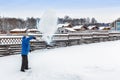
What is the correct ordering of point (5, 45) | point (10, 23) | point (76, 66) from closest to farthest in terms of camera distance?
point (76, 66) → point (5, 45) → point (10, 23)

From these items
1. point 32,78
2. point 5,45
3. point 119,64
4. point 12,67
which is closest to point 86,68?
point 119,64

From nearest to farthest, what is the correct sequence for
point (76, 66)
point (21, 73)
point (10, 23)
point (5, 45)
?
point (21, 73) < point (76, 66) < point (5, 45) < point (10, 23)

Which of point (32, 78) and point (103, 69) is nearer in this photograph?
point (32, 78)

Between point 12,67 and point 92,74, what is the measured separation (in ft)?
14.1

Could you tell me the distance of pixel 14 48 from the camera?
20.2 metres

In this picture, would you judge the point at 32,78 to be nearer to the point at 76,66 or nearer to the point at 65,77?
the point at 65,77

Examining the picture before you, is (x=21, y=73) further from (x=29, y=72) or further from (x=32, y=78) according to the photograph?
(x=32, y=78)

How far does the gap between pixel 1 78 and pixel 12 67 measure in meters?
2.48

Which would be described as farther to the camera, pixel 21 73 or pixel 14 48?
pixel 14 48

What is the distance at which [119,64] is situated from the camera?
1270 centimetres

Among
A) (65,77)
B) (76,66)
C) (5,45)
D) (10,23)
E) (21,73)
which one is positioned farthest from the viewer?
(10,23)

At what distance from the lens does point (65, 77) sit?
9.90 metres

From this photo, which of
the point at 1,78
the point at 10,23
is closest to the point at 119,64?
the point at 1,78

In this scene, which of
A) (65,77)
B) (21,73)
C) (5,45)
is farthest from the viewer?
(5,45)
